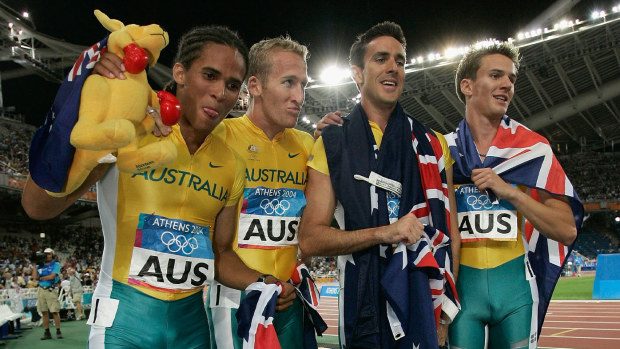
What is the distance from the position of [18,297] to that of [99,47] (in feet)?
43.3

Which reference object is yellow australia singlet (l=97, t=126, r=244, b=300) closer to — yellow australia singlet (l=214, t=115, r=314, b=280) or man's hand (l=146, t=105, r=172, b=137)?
man's hand (l=146, t=105, r=172, b=137)

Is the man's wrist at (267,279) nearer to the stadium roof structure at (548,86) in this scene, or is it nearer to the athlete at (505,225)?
the athlete at (505,225)

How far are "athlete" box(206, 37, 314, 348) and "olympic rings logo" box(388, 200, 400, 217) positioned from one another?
63 centimetres

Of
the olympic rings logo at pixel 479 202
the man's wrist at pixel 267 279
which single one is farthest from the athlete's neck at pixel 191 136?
the olympic rings logo at pixel 479 202

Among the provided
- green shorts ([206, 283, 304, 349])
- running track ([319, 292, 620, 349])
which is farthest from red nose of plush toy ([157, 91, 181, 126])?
running track ([319, 292, 620, 349])

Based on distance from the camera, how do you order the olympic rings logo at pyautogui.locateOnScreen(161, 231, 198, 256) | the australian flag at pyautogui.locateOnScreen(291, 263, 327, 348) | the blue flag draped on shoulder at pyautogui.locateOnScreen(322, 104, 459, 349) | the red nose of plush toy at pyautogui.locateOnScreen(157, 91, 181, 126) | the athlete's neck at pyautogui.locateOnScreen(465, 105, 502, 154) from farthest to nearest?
the athlete's neck at pyautogui.locateOnScreen(465, 105, 502, 154)
the australian flag at pyautogui.locateOnScreen(291, 263, 327, 348)
the blue flag draped on shoulder at pyautogui.locateOnScreen(322, 104, 459, 349)
the olympic rings logo at pyautogui.locateOnScreen(161, 231, 198, 256)
the red nose of plush toy at pyautogui.locateOnScreen(157, 91, 181, 126)

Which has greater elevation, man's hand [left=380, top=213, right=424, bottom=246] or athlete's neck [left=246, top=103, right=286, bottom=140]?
athlete's neck [left=246, top=103, right=286, bottom=140]

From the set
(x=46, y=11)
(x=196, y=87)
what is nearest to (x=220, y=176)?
(x=196, y=87)

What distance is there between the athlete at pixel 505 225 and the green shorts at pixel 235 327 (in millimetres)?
896

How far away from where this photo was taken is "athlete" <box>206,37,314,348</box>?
2.89 meters

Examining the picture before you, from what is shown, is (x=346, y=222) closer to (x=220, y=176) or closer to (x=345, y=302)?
(x=345, y=302)

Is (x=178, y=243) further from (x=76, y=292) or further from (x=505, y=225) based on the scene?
(x=76, y=292)

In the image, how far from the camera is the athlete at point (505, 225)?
2893mm

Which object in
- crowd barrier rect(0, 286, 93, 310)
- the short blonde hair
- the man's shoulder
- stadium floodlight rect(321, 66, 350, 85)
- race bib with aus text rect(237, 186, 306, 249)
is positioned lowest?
crowd barrier rect(0, 286, 93, 310)
